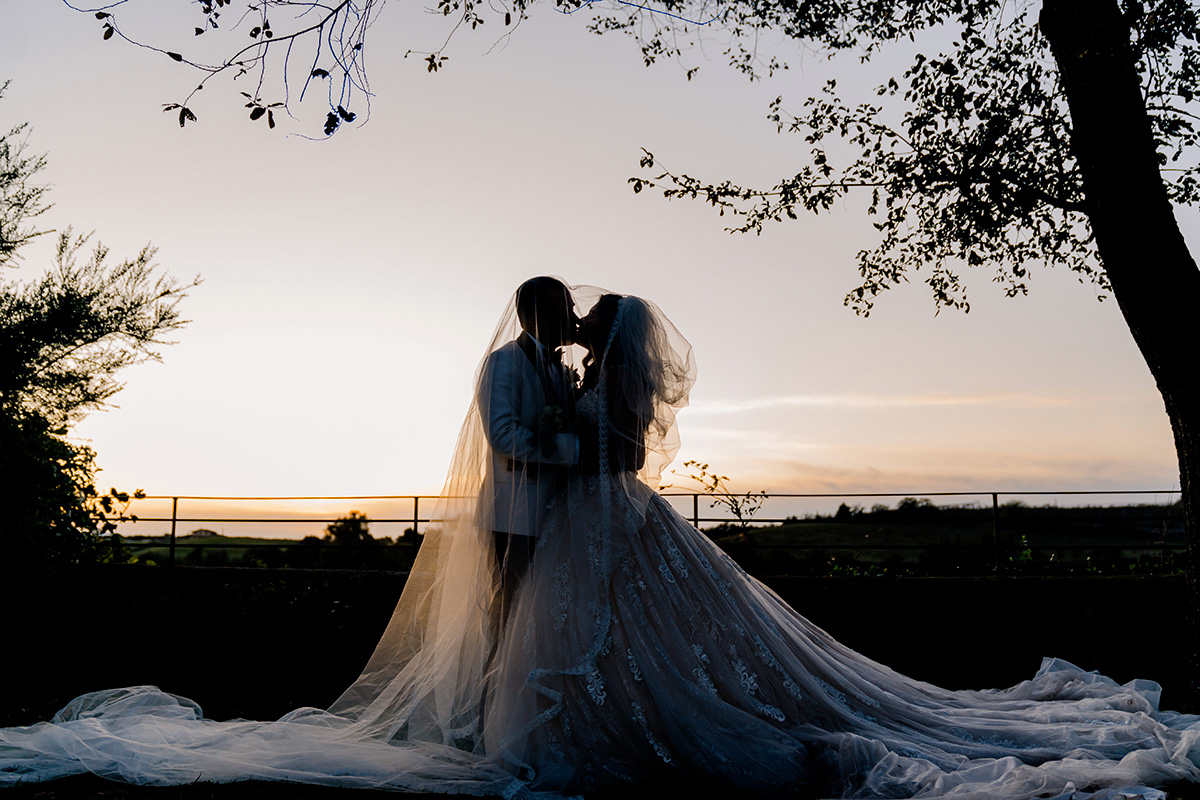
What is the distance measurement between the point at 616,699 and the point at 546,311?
5.51 ft

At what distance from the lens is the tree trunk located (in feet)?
15.3

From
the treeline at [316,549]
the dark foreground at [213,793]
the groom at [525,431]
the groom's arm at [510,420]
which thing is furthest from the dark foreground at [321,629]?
the treeline at [316,549]

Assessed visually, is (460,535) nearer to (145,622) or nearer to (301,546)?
(145,622)

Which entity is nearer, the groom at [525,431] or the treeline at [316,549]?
the groom at [525,431]

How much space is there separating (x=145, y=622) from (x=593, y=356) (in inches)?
201

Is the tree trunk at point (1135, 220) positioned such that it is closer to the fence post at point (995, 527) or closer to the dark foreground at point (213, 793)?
the dark foreground at point (213, 793)

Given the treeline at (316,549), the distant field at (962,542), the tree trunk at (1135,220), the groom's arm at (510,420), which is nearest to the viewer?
the groom's arm at (510,420)

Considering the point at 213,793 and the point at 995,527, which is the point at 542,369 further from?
the point at 995,527

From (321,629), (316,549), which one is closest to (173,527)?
(316,549)

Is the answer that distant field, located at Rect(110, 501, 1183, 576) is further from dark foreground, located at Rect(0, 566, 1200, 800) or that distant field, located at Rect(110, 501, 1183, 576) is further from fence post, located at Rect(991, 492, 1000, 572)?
dark foreground, located at Rect(0, 566, 1200, 800)

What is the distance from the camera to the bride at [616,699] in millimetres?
3104

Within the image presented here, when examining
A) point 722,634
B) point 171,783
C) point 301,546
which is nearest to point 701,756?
point 722,634

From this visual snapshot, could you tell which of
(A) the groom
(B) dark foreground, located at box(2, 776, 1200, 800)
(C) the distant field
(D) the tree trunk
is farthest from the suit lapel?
(C) the distant field

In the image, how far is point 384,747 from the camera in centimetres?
346
